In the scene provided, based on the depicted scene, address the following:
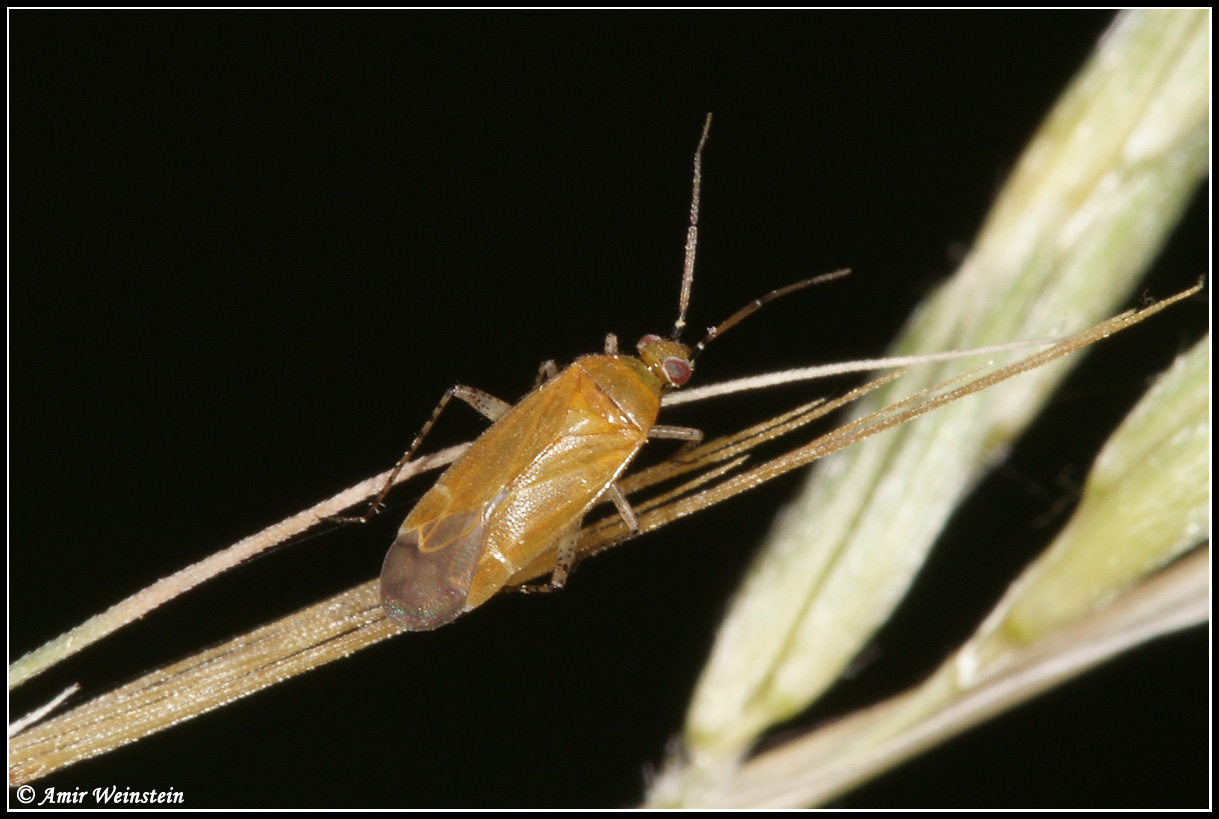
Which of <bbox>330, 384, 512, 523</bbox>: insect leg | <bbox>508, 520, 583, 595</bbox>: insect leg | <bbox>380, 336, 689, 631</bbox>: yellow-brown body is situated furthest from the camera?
<bbox>330, 384, 512, 523</bbox>: insect leg

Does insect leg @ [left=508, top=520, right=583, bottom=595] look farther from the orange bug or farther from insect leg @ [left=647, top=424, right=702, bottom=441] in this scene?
insect leg @ [left=647, top=424, right=702, bottom=441]

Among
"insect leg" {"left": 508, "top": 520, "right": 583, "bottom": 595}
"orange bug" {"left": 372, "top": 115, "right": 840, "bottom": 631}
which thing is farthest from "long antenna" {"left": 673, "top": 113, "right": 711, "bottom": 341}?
"insect leg" {"left": 508, "top": 520, "right": 583, "bottom": 595}

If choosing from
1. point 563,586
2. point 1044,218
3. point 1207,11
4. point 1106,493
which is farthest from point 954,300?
point 563,586

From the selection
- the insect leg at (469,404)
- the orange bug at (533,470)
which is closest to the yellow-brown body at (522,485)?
the orange bug at (533,470)

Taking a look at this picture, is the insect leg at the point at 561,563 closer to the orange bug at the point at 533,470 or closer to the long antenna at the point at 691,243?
the orange bug at the point at 533,470

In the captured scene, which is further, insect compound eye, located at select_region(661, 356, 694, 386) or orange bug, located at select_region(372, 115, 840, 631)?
insect compound eye, located at select_region(661, 356, 694, 386)

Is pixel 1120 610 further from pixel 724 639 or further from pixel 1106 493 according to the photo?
pixel 724 639

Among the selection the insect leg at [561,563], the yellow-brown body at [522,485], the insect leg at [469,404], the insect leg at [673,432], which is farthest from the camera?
the insect leg at [673,432]

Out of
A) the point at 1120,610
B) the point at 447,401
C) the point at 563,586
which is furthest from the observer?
the point at 447,401
